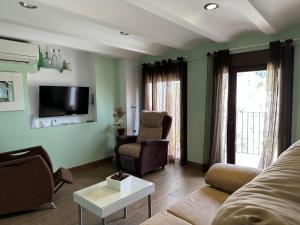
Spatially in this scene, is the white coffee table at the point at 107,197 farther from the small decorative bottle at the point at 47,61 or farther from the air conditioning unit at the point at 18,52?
the small decorative bottle at the point at 47,61

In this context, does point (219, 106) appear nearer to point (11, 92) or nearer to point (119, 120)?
point (119, 120)

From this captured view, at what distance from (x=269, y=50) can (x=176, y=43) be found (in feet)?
4.77

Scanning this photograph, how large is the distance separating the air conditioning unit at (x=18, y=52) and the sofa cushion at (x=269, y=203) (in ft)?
11.5

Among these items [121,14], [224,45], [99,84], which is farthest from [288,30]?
[99,84]

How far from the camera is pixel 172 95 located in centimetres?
434

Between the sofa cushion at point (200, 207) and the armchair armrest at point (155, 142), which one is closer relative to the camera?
the sofa cushion at point (200, 207)

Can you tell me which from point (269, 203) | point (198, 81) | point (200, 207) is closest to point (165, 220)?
point (200, 207)

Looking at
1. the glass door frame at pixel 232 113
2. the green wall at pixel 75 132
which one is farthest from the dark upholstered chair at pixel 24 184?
the glass door frame at pixel 232 113

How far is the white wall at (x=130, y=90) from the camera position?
185 inches

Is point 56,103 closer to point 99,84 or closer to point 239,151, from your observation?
point 99,84

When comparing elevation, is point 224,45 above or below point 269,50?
above

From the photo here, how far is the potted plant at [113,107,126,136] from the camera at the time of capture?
4514 millimetres

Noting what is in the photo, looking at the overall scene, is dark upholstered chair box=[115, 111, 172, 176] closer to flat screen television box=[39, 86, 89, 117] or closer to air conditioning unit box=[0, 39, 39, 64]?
flat screen television box=[39, 86, 89, 117]

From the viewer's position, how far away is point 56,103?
12.3 ft
